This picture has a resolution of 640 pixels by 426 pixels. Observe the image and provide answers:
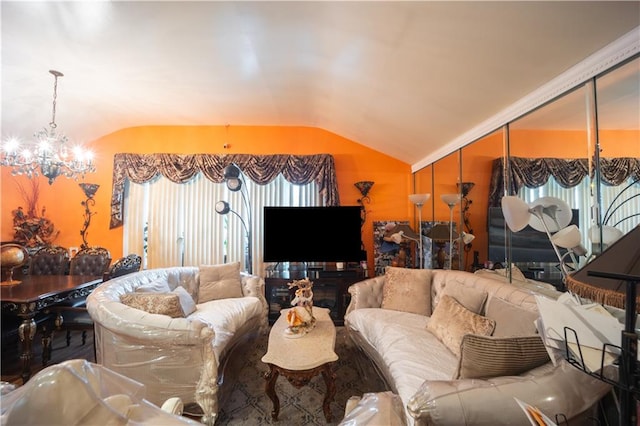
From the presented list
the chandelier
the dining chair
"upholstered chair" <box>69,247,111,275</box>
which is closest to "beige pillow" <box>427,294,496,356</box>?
the dining chair

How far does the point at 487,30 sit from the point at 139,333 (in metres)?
2.87

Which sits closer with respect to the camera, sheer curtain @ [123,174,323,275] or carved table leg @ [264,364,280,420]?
carved table leg @ [264,364,280,420]

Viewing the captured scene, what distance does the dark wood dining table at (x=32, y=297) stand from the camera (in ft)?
6.83

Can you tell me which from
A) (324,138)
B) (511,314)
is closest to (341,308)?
(511,314)

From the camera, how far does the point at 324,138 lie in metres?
4.06

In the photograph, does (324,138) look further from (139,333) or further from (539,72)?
(139,333)

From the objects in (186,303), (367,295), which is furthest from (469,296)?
(186,303)

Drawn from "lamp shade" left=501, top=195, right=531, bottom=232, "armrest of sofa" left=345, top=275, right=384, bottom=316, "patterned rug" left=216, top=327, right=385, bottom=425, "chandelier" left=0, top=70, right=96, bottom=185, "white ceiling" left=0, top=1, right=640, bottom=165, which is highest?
"white ceiling" left=0, top=1, right=640, bottom=165

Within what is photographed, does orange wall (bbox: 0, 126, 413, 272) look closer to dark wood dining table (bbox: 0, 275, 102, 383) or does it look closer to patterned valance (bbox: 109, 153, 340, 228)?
patterned valance (bbox: 109, 153, 340, 228)

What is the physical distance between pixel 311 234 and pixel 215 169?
1.81m

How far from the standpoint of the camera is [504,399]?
91cm

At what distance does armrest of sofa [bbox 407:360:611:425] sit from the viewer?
0.89 metres

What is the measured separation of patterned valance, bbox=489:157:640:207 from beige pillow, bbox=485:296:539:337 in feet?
2.70

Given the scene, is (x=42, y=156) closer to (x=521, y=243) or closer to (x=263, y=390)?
(x=263, y=390)
